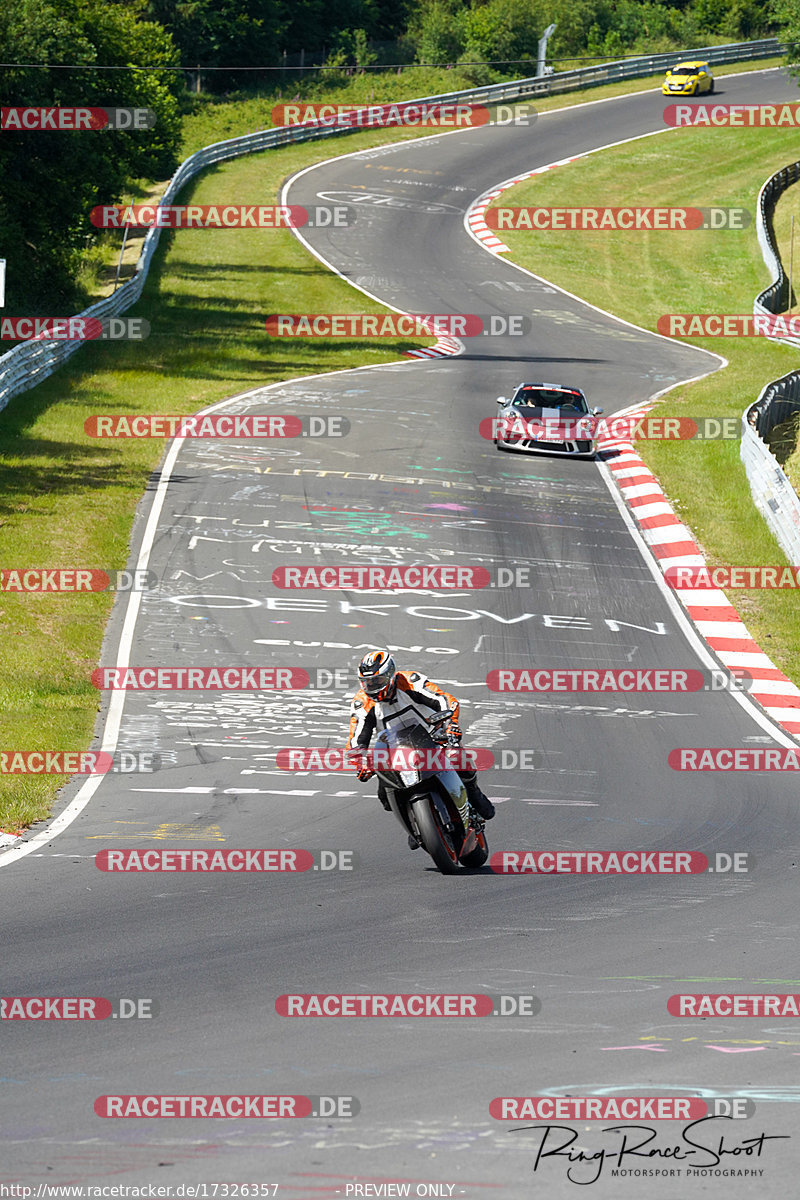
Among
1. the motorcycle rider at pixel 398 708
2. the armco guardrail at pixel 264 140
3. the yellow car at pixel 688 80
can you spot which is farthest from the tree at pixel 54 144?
the yellow car at pixel 688 80

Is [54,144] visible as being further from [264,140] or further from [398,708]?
[264,140]

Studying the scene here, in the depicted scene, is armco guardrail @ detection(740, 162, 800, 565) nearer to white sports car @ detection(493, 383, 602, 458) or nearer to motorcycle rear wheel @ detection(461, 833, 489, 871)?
white sports car @ detection(493, 383, 602, 458)

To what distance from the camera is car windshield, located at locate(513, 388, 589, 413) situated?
1238 inches

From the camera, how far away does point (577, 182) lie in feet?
217

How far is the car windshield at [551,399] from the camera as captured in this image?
103 ft

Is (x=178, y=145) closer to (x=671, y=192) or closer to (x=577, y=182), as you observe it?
(x=577, y=182)

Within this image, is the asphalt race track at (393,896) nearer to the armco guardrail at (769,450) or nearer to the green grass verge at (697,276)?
the green grass verge at (697,276)

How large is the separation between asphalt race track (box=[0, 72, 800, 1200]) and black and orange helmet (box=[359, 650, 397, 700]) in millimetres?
1471

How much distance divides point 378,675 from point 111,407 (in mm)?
23534

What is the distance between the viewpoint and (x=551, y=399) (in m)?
31.5

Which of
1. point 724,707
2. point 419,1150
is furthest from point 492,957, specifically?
point 724,707

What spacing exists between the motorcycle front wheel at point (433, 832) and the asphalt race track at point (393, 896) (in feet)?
0.62

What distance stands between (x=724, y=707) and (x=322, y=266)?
39.0 m

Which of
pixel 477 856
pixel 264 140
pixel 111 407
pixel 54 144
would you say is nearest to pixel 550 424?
pixel 111 407
